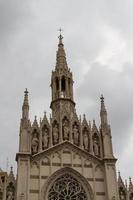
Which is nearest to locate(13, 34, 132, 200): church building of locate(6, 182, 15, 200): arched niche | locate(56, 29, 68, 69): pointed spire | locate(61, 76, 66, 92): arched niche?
locate(6, 182, 15, 200): arched niche

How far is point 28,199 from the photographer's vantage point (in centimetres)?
2812

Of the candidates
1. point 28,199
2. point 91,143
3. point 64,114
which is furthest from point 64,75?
point 28,199

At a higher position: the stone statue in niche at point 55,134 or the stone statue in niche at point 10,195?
the stone statue in niche at point 55,134

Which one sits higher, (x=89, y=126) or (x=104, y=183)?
(x=89, y=126)

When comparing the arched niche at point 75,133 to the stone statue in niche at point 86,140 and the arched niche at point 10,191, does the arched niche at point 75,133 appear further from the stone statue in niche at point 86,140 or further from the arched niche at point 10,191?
the arched niche at point 10,191

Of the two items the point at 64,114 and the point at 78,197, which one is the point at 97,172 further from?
the point at 64,114

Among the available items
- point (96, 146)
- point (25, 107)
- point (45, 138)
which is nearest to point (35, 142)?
point (45, 138)

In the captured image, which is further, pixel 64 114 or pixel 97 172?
pixel 64 114

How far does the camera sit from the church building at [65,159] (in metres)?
29.0

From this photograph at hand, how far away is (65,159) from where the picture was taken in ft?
100

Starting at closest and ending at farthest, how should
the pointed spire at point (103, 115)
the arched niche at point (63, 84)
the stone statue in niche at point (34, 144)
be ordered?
1. the stone statue in niche at point (34, 144)
2. the pointed spire at point (103, 115)
3. the arched niche at point (63, 84)

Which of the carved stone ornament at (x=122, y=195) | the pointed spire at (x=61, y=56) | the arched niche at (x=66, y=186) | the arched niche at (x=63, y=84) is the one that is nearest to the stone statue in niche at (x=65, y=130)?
the arched niche at (x=66, y=186)

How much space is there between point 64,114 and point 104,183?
628 cm

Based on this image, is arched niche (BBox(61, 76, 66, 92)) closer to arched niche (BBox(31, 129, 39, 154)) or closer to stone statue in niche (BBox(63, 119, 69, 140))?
stone statue in niche (BBox(63, 119, 69, 140))
